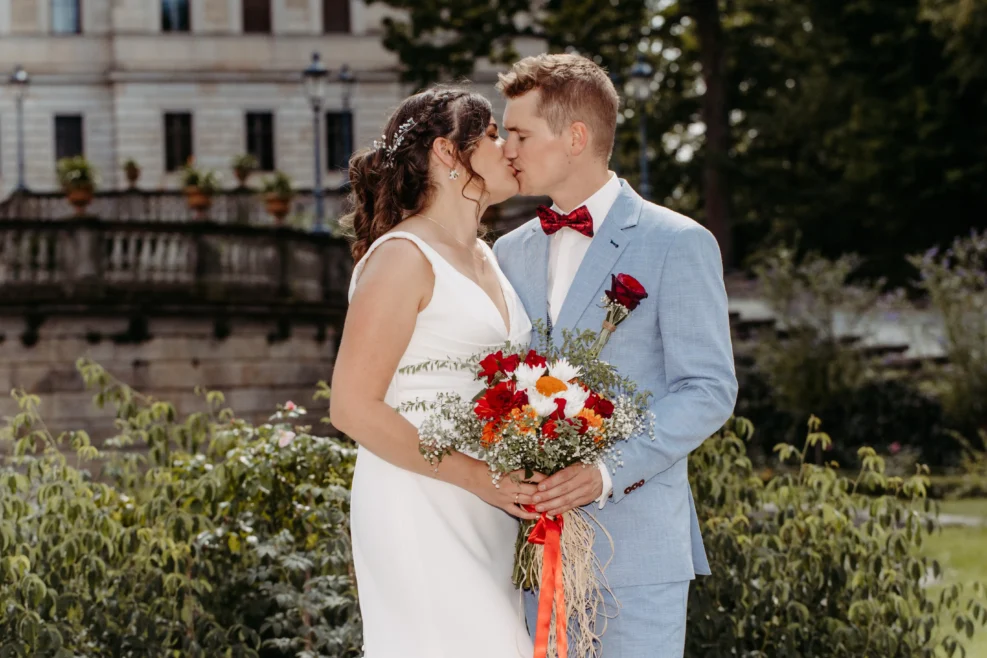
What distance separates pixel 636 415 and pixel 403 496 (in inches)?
26.1

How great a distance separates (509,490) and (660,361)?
624 millimetres

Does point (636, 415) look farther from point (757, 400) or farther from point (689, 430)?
point (757, 400)

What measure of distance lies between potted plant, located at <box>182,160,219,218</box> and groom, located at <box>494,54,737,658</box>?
25.7 m

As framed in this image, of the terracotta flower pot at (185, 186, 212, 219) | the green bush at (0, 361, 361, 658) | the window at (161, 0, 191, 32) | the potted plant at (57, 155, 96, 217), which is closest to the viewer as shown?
the green bush at (0, 361, 361, 658)

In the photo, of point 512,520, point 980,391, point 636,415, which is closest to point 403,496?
point 512,520

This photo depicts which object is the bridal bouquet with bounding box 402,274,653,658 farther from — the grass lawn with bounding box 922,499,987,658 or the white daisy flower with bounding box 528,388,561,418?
the grass lawn with bounding box 922,499,987,658

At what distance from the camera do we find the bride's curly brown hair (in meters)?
3.72

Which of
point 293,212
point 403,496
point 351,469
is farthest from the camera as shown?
point 293,212

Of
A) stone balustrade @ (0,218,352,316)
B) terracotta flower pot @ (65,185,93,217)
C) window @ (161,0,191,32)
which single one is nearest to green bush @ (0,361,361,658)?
stone balustrade @ (0,218,352,316)

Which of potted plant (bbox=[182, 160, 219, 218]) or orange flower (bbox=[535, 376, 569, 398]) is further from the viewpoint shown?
potted plant (bbox=[182, 160, 219, 218])

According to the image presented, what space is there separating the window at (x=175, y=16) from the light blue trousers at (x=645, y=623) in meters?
40.8

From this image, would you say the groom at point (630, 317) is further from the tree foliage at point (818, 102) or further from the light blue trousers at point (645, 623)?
the tree foliage at point (818, 102)

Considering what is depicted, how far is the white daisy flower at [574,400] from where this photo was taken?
3117 mm

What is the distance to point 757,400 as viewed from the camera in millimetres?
20578
